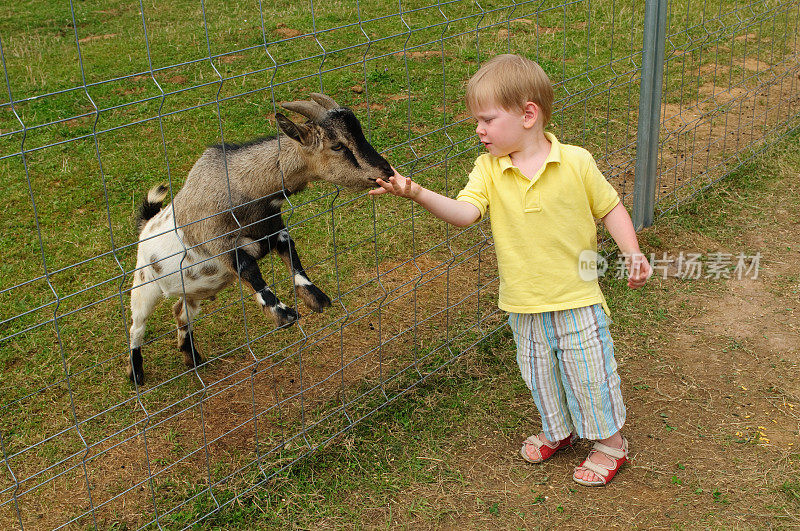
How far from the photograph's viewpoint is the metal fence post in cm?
444

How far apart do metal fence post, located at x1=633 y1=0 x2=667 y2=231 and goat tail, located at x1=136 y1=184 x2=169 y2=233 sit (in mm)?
2682

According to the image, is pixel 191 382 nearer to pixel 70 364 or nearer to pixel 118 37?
pixel 70 364

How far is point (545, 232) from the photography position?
2.95 metres

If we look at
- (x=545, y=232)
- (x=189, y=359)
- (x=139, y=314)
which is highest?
(x=545, y=232)

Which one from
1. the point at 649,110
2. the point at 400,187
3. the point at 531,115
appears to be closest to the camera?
the point at 400,187

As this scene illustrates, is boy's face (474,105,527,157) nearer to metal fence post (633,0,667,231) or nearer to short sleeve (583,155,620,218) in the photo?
short sleeve (583,155,620,218)

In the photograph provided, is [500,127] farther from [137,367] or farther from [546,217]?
[137,367]

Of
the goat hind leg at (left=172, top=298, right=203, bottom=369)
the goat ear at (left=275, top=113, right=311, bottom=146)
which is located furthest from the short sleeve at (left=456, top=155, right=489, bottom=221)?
the goat hind leg at (left=172, top=298, right=203, bottom=369)

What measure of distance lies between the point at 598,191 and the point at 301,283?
4.48 ft

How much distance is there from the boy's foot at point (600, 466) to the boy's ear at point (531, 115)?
1315 millimetres

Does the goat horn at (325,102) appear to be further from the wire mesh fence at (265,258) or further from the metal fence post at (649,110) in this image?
the metal fence post at (649,110)

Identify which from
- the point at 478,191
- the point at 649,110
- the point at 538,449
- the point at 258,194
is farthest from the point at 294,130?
the point at 649,110

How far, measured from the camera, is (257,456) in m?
3.32

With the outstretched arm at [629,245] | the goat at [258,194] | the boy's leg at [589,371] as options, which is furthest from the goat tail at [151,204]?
the outstretched arm at [629,245]
